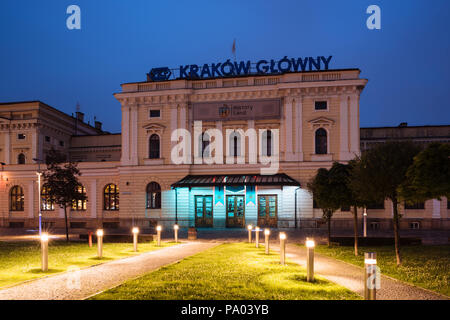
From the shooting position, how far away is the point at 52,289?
792 cm

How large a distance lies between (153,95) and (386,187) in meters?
24.8

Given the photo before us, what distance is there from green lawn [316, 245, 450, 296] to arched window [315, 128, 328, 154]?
14.2 m

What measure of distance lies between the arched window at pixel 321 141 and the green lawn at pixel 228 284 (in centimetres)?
2021

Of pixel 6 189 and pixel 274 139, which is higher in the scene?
pixel 274 139

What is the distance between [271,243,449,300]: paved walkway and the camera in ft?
24.7

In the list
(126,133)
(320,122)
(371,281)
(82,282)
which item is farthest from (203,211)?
(371,281)

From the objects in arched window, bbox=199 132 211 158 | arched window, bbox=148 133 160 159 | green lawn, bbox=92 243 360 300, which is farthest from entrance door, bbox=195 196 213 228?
green lawn, bbox=92 243 360 300

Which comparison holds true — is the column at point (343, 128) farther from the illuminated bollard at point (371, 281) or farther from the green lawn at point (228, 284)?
the illuminated bollard at point (371, 281)

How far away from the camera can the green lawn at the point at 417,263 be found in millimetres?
9039

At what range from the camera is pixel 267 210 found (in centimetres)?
3089

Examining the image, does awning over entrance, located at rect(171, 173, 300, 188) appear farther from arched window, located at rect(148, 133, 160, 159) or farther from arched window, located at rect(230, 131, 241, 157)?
arched window, located at rect(148, 133, 160, 159)

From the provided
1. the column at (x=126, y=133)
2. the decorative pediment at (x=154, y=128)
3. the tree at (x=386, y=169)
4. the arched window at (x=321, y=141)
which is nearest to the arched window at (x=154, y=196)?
the column at (x=126, y=133)
